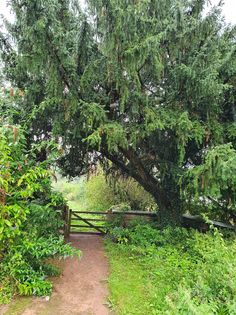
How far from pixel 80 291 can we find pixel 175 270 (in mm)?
1792

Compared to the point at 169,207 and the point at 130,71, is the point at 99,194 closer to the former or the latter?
the point at 169,207

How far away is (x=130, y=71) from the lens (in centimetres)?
553

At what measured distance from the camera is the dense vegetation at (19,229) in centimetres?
450

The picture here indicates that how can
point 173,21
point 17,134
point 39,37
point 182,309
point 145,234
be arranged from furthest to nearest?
1. point 145,234
2. point 173,21
3. point 39,37
4. point 17,134
5. point 182,309

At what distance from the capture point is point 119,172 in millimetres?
9852

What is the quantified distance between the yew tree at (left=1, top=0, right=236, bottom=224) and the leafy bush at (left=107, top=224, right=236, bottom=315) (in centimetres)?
156

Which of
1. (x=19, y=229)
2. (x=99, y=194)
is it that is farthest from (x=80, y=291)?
(x=99, y=194)

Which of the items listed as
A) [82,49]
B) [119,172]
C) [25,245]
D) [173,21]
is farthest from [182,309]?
[119,172]

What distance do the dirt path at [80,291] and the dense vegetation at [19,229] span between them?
0.30m

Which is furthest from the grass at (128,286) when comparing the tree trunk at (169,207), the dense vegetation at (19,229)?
the tree trunk at (169,207)

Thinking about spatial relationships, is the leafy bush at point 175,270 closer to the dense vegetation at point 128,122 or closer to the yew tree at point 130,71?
the dense vegetation at point 128,122

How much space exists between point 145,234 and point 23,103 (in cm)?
477

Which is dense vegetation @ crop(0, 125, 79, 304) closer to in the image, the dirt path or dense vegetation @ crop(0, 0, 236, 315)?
dense vegetation @ crop(0, 0, 236, 315)

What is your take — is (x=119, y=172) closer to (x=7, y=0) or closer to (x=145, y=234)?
(x=145, y=234)
